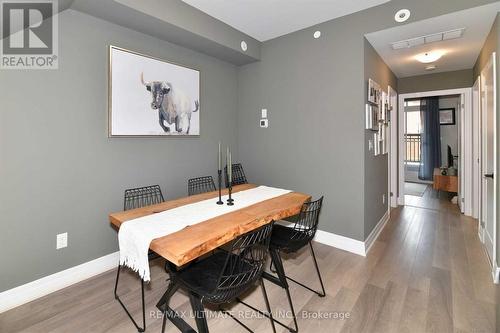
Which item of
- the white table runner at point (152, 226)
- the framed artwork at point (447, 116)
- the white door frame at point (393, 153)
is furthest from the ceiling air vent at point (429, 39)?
the framed artwork at point (447, 116)

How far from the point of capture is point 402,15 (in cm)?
255

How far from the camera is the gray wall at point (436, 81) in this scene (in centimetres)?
422

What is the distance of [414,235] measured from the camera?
348 cm

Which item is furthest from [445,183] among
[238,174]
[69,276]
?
[69,276]

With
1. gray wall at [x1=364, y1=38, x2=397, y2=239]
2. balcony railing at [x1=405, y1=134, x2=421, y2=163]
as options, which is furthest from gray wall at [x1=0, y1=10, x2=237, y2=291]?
balcony railing at [x1=405, y1=134, x2=421, y2=163]

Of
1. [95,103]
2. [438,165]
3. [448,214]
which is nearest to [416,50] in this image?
[448,214]

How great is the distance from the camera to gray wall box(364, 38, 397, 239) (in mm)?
2988

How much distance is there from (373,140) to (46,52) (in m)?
3.47

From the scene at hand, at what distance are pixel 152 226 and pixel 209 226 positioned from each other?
37 cm

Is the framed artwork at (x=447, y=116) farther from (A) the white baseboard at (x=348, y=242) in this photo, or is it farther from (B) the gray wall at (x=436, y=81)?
(A) the white baseboard at (x=348, y=242)

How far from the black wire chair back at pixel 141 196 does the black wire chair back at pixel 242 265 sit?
1.41m

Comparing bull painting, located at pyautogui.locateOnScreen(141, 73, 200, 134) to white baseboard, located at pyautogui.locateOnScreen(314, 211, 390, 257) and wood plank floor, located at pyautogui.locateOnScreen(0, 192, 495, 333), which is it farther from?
white baseboard, located at pyautogui.locateOnScreen(314, 211, 390, 257)

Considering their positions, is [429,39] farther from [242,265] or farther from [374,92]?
[242,265]

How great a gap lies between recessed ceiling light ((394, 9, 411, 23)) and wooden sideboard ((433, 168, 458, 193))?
470cm
